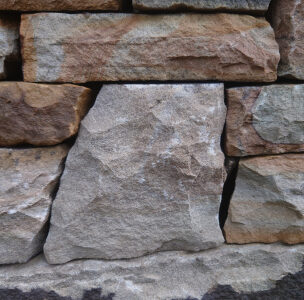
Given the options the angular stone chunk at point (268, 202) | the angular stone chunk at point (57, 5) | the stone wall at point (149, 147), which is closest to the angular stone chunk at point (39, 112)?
the stone wall at point (149, 147)

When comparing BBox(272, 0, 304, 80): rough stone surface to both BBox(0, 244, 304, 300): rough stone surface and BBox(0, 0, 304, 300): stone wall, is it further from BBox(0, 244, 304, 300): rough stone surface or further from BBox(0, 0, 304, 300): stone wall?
BBox(0, 244, 304, 300): rough stone surface

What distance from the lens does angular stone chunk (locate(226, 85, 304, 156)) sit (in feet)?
3.24

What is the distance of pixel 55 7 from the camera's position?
2.95ft

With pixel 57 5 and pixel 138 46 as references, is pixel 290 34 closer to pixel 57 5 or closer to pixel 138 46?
pixel 138 46

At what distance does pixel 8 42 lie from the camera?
0.92 m

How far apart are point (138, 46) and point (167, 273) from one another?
0.81m

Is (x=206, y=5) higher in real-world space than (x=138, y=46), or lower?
higher

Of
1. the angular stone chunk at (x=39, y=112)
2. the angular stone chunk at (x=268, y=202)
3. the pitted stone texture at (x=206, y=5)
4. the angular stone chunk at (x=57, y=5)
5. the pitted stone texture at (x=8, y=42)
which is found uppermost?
the pitted stone texture at (x=206, y=5)

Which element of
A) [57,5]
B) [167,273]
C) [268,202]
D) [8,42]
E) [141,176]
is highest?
[57,5]

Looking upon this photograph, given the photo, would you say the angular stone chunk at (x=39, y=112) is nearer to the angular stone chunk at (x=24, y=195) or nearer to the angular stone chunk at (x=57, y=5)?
the angular stone chunk at (x=24, y=195)

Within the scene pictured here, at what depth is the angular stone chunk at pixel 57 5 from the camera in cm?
89

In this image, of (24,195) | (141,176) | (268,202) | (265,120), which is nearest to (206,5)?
(265,120)

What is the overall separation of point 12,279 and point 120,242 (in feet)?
1.31

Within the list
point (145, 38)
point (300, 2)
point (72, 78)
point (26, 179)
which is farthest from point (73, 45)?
point (300, 2)
